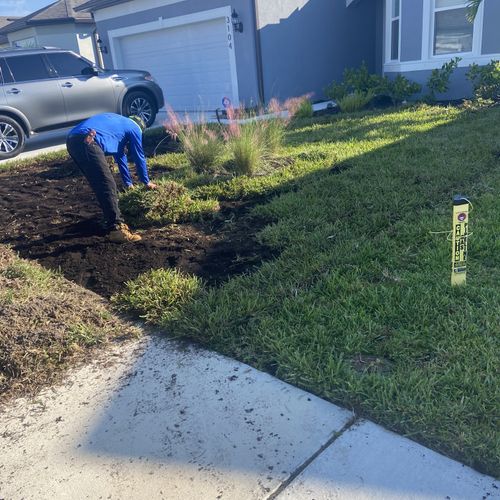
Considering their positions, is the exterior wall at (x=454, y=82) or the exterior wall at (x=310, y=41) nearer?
the exterior wall at (x=454, y=82)

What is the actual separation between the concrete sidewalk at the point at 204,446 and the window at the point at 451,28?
1167 centimetres

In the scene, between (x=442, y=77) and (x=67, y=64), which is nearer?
(x=67, y=64)

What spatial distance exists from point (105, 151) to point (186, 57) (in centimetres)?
1114

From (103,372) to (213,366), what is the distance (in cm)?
69

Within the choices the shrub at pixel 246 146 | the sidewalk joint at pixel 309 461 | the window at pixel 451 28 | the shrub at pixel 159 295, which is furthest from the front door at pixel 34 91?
the sidewalk joint at pixel 309 461

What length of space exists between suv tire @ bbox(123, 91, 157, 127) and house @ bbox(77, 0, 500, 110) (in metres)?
2.46

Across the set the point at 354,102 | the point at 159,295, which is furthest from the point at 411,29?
the point at 159,295

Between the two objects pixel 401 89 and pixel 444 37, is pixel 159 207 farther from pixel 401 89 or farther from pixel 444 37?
pixel 444 37

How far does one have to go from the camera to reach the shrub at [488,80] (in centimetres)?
1058

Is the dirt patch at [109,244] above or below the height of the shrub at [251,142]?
below

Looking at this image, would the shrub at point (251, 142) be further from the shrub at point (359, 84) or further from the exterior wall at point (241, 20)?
the exterior wall at point (241, 20)

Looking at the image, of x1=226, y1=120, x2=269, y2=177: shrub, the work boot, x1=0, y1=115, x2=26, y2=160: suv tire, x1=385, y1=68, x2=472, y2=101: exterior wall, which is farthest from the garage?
the work boot

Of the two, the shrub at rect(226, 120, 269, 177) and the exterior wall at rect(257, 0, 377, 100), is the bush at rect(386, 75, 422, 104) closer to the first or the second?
the exterior wall at rect(257, 0, 377, 100)

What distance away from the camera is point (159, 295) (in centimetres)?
387
